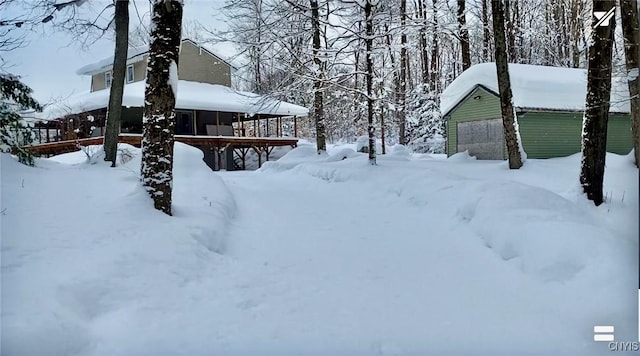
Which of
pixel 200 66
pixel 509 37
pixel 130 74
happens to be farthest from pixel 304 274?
pixel 509 37

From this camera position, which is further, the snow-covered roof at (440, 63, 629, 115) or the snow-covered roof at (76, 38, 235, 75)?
the snow-covered roof at (76, 38, 235, 75)

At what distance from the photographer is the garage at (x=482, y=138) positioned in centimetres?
1509

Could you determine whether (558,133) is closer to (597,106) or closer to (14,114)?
(597,106)

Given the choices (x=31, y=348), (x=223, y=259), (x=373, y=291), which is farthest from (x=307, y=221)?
(x=31, y=348)

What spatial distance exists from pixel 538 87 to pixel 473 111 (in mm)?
2311

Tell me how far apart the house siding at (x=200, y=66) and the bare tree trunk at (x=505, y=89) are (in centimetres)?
1642

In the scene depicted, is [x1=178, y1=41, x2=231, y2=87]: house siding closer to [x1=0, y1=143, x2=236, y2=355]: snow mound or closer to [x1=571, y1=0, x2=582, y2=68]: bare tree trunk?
[x1=0, y1=143, x2=236, y2=355]: snow mound

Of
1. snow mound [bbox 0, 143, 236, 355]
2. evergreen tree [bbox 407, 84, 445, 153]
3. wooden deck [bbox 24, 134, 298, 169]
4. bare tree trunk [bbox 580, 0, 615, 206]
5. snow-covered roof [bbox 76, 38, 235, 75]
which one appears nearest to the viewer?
snow mound [bbox 0, 143, 236, 355]

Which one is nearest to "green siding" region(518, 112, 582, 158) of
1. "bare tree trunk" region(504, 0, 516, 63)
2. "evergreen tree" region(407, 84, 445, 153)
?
"evergreen tree" region(407, 84, 445, 153)

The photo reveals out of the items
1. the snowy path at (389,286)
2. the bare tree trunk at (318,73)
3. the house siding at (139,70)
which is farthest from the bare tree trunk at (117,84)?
the house siding at (139,70)

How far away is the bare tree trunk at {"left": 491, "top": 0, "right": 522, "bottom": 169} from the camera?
11.0 m

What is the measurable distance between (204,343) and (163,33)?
13.7 feet

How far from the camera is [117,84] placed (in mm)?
9305

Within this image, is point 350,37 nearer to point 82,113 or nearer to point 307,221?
point 307,221
